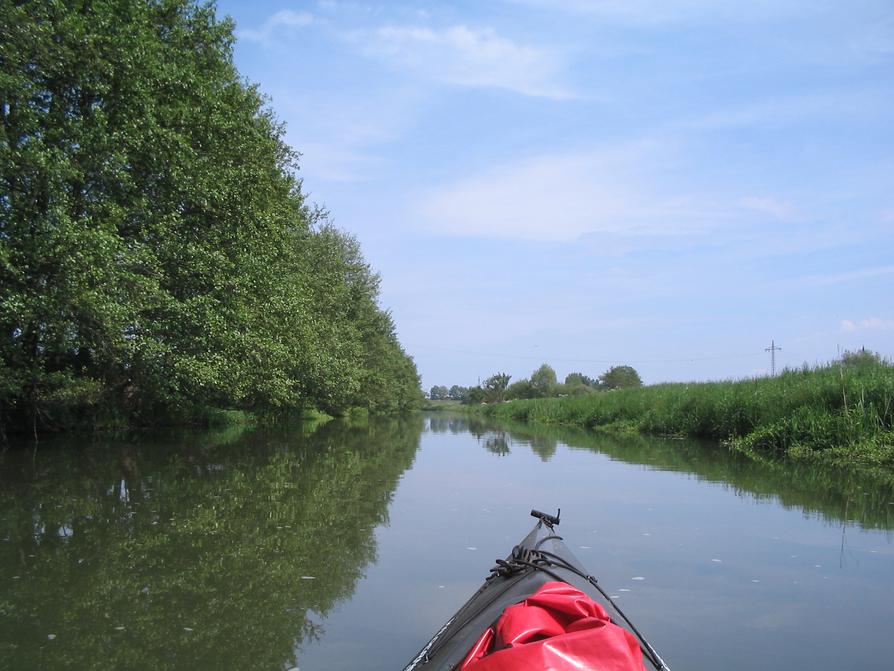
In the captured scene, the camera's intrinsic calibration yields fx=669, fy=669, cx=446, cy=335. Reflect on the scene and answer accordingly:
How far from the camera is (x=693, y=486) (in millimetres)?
10719

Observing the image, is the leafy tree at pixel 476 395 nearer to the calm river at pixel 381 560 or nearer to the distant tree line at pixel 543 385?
the distant tree line at pixel 543 385

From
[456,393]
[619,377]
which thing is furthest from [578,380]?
[456,393]

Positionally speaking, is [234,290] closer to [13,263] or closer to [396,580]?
[13,263]

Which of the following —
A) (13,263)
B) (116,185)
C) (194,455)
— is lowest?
(194,455)

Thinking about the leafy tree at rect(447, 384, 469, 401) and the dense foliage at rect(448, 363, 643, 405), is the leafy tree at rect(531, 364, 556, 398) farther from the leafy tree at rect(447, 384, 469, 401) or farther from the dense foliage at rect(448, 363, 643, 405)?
the leafy tree at rect(447, 384, 469, 401)

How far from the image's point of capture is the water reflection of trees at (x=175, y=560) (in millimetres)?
3922

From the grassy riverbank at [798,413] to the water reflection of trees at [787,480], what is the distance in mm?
Result: 1105

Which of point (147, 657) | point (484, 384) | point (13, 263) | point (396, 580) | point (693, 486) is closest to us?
point (147, 657)

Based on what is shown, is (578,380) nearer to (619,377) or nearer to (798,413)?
(619,377)

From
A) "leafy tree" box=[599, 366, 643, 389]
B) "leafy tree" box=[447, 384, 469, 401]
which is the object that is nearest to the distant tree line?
"leafy tree" box=[599, 366, 643, 389]

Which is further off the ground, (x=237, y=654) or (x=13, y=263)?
(x=13, y=263)

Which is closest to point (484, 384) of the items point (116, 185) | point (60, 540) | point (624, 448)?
point (624, 448)

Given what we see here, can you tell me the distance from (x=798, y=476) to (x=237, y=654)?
10.9 meters

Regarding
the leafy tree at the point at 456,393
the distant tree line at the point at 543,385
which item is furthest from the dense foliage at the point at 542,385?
the leafy tree at the point at 456,393
